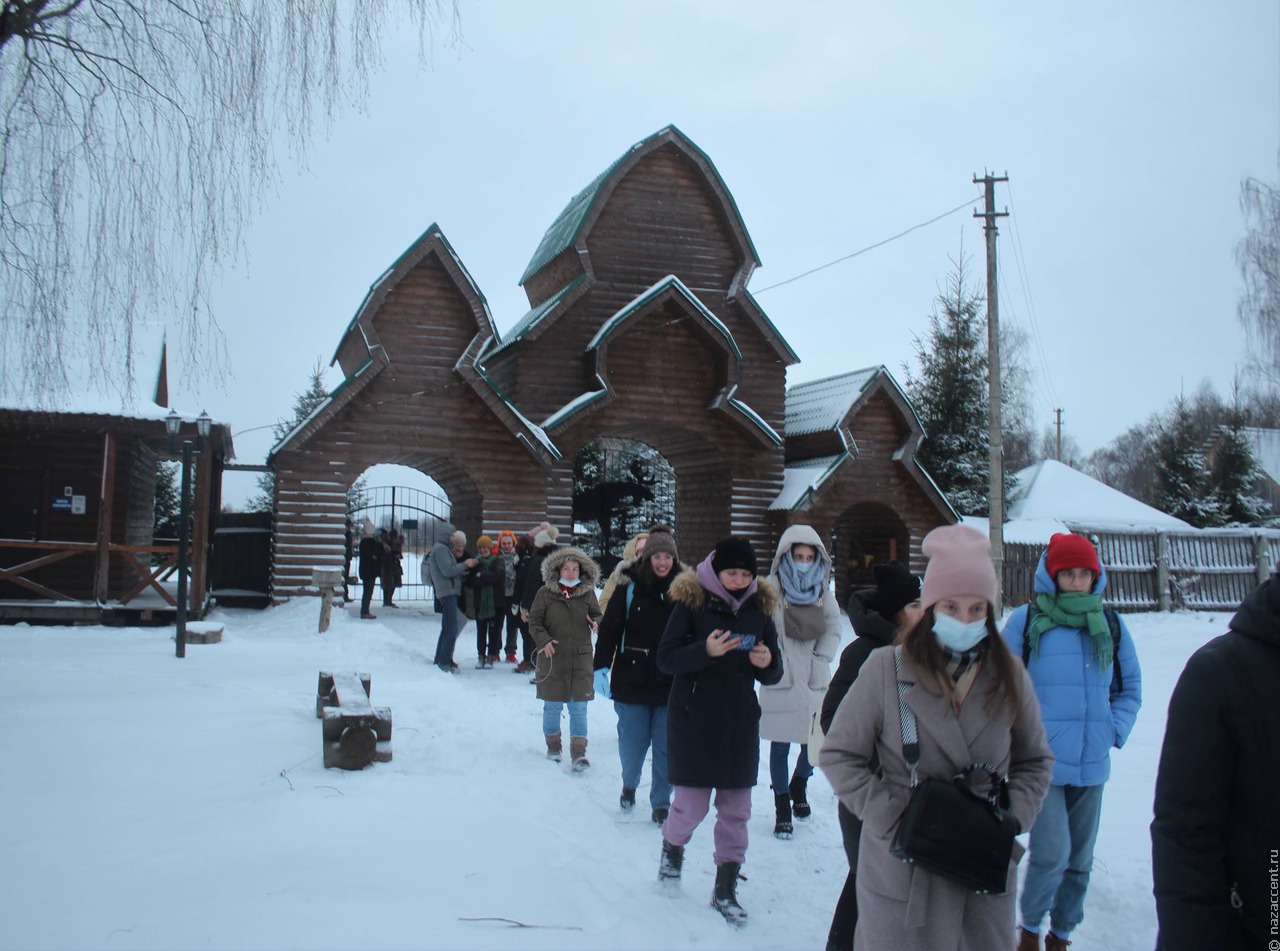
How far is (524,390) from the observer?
21328mm

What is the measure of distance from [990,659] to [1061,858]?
1902 millimetres

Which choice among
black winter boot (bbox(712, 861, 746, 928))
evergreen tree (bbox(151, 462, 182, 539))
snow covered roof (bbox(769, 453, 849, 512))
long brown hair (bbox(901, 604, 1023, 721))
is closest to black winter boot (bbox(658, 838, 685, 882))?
black winter boot (bbox(712, 861, 746, 928))

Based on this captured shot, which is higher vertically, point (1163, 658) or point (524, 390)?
point (524, 390)

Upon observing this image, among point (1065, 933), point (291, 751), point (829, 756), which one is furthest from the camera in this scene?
point (291, 751)

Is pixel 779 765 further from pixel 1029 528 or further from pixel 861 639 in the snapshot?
pixel 1029 528

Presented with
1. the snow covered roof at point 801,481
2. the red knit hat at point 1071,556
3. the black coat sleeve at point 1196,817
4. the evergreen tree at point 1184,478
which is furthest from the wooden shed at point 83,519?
the evergreen tree at point 1184,478

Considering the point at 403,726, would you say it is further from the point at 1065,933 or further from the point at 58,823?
the point at 1065,933

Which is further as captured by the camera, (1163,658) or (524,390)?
(524,390)

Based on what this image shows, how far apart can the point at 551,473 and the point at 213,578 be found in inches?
297

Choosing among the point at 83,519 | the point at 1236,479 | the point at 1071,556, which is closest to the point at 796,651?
the point at 1071,556

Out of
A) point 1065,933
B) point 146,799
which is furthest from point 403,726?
point 1065,933

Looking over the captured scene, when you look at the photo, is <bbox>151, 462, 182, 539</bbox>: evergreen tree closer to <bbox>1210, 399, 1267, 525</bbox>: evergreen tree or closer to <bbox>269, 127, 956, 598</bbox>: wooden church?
<bbox>269, 127, 956, 598</bbox>: wooden church

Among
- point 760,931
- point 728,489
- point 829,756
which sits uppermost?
point 728,489

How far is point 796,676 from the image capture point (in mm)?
6516
